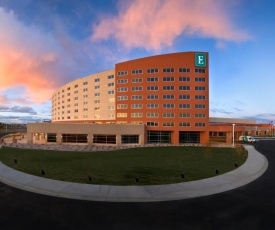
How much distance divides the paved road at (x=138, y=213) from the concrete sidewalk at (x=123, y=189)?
0.59 m

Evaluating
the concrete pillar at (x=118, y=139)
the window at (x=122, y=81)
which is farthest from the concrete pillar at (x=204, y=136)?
the window at (x=122, y=81)

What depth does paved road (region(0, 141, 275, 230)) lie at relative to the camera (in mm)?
8469

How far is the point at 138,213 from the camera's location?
31.4ft

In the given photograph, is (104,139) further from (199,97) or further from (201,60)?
(201,60)

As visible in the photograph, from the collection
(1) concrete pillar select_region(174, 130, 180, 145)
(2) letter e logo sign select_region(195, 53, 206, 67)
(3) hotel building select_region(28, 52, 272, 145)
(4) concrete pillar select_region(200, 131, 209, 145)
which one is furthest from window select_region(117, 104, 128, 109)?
(2) letter e logo sign select_region(195, 53, 206, 67)

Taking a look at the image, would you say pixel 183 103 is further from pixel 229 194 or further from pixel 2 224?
pixel 2 224

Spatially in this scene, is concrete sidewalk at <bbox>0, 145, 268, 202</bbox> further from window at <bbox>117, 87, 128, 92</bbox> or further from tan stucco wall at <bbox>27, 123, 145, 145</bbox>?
window at <bbox>117, 87, 128, 92</bbox>

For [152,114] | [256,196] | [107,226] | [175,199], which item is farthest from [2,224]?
[152,114]

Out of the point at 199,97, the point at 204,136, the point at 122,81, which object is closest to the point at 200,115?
the point at 199,97

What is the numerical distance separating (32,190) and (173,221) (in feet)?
28.5

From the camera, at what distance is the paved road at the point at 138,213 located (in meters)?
8.47

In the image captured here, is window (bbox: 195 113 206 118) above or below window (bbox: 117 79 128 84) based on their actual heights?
below

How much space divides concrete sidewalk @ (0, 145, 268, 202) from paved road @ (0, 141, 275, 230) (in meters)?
0.59

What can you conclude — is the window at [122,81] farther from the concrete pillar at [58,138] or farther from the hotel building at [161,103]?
the concrete pillar at [58,138]
